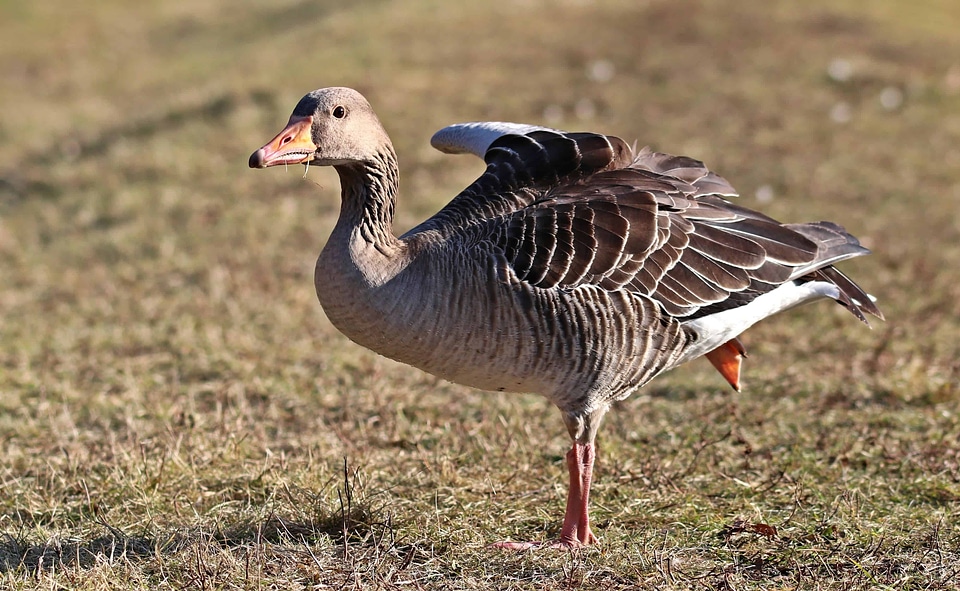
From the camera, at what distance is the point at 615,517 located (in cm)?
429

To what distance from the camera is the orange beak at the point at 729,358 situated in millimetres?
4770

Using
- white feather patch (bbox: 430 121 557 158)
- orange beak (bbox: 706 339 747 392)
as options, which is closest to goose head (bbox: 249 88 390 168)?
white feather patch (bbox: 430 121 557 158)

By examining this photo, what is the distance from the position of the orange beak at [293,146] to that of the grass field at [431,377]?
1.14 metres

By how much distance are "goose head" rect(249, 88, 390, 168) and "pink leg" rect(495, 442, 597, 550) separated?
4.65 feet

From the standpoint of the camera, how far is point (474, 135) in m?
5.02

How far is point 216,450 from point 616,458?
72.0 inches

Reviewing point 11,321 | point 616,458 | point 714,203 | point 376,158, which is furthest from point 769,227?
point 11,321

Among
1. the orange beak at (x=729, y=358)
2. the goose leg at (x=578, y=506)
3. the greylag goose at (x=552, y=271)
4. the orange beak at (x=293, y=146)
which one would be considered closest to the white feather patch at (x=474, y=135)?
the greylag goose at (x=552, y=271)

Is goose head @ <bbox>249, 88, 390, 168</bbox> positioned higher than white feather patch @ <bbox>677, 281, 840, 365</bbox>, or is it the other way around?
goose head @ <bbox>249, 88, 390, 168</bbox>

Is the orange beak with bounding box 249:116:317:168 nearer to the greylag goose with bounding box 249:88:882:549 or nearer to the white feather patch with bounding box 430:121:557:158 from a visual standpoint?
the greylag goose with bounding box 249:88:882:549

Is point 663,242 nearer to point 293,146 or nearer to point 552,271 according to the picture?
point 552,271

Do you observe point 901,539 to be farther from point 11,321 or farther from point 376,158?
point 11,321

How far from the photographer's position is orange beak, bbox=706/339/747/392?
477 centimetres

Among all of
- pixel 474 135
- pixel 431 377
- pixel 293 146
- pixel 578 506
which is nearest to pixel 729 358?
pixel 578 506
